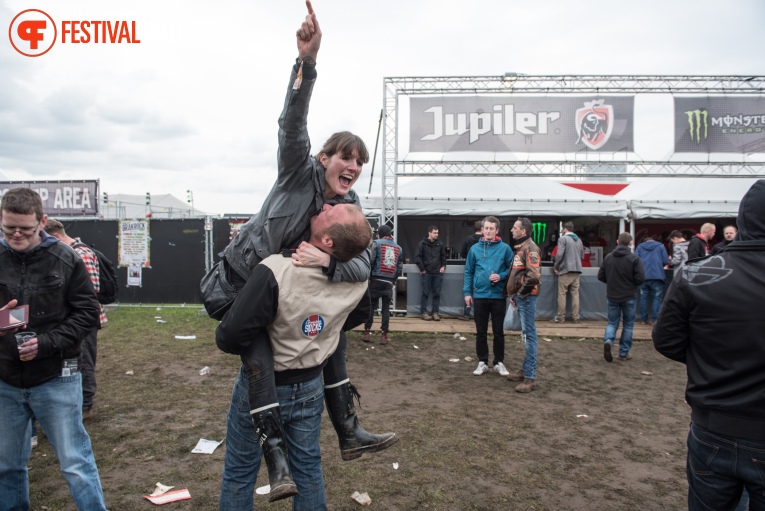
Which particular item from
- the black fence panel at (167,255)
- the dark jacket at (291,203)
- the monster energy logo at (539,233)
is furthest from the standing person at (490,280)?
the black fence panel at (167,255)

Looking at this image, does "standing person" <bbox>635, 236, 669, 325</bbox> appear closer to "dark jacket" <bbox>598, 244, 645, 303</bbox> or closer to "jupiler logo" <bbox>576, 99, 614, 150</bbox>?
"dark jacket" <bbox>598, 244, 645, 303</bbox>

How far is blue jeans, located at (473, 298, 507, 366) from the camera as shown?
6.43 m

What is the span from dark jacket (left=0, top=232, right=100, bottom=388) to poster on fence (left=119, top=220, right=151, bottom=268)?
11.5 meters

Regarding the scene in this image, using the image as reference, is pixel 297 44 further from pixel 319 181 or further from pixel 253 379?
pixel 253 379

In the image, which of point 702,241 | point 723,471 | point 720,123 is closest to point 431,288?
point 702,241

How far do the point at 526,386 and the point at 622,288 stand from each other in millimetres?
2687

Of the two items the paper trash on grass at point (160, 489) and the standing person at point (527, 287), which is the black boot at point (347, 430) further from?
the standing person at point (527, 287)

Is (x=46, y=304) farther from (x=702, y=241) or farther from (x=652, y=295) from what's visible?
(x=652, y=295)

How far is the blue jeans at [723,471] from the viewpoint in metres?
1.99

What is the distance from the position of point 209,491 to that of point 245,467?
5.59 ft

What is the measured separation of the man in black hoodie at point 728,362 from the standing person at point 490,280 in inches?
161

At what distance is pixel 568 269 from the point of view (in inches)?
416

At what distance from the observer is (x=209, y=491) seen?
11.7 ft

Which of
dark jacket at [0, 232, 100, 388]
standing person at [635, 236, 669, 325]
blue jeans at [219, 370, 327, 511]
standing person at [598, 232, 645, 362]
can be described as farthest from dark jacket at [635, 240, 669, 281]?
dark jacket at [0, 232, 100, 388]
